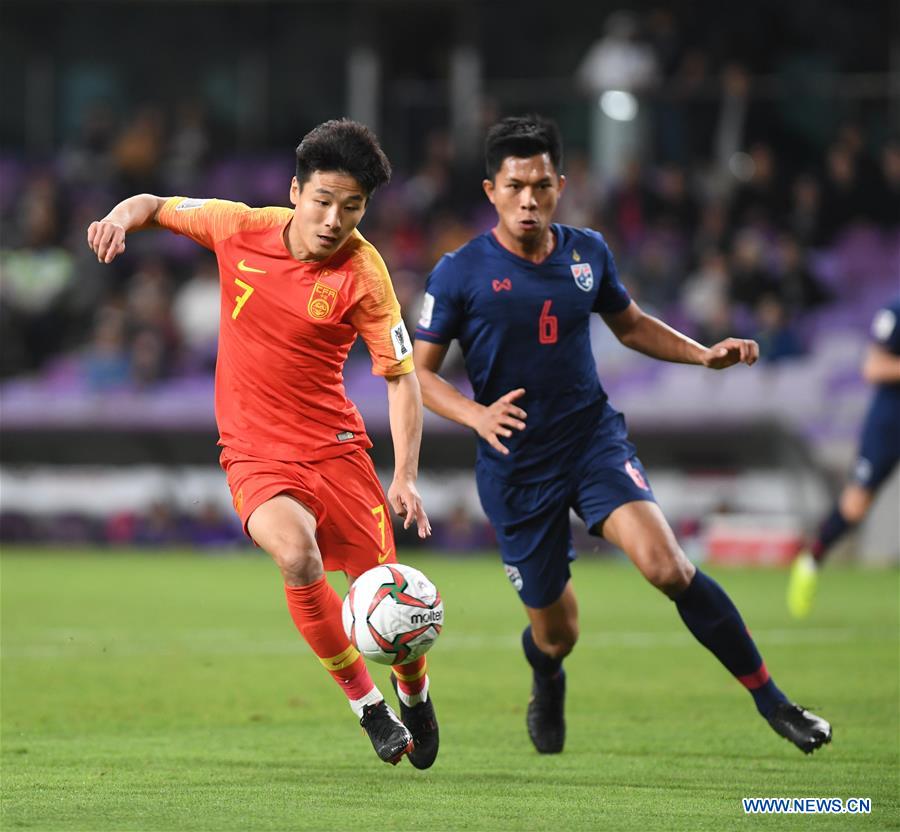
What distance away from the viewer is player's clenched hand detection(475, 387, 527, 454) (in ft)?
21.0

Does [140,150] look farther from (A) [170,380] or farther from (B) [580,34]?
(B) [580,34]

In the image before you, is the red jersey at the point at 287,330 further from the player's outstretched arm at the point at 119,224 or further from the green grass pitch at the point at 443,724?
the green grass pitch at the point at 443,724

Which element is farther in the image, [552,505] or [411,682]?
[552,505]

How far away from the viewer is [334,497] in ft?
20.9

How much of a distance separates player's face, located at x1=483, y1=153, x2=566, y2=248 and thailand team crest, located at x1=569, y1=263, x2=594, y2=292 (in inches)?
8.6

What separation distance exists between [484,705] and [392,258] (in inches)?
505

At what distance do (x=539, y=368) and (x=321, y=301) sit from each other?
112cm

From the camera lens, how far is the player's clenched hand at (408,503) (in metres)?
5.91

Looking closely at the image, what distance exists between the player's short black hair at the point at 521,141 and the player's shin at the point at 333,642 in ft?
6.64

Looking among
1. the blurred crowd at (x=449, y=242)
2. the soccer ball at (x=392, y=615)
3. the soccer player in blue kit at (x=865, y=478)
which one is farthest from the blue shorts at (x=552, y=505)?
the blurred crowd at (x=449, y=242)

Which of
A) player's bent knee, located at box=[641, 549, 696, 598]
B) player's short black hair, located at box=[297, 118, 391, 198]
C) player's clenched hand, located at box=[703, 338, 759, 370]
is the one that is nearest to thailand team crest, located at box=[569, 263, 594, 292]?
player's clenched hand, located at box=[703, 338, 759, 370]

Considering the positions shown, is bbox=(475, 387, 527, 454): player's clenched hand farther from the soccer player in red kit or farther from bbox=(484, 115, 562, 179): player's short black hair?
bbox=(484, 115, 562, 179): player's short black hair

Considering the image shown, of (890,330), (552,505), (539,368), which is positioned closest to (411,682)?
(552,505)

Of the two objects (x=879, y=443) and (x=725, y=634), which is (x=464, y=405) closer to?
(x=725, y=634)
